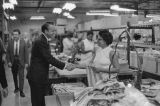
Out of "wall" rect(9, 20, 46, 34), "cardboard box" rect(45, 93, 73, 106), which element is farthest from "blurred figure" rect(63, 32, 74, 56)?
"wall" rect(9, 20, 46, 34)

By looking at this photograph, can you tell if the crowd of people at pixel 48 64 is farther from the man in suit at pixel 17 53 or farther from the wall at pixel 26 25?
the wall at pixel 26 25

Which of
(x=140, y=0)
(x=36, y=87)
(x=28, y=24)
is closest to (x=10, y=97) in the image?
(x=36, y=87)

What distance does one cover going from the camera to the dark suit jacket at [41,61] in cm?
418

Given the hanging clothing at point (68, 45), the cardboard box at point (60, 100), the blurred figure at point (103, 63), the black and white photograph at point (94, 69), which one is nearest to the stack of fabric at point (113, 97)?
the black and white photograph at point (94, 69)

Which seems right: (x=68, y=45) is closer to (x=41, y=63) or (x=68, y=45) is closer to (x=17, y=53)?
(x=17, y=53)

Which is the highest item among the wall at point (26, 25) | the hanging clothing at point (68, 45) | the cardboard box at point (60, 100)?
the wall at point (26, 25)

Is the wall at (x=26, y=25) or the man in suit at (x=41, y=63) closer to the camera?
the man in suit at (x=41, y=63)

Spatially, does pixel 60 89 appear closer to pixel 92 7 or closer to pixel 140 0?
pixel 140 0

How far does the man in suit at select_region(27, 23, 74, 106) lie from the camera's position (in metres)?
4.20

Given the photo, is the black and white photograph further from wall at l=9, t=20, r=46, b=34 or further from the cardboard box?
wall at l=9, t=20, r=46, b=34

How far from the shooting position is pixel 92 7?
2098 centimetres

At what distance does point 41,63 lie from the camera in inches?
169

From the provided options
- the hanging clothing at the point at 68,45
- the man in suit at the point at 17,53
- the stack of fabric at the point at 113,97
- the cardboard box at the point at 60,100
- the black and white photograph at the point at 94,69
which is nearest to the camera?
the stack of fabric at the point at 113,97

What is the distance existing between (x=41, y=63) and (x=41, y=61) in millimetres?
33
